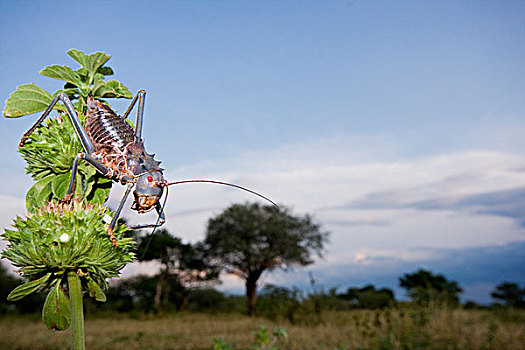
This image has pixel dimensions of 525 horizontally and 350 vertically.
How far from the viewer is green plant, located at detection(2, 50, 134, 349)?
0.94 m

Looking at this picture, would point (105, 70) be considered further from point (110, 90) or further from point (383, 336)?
point (383, 336)

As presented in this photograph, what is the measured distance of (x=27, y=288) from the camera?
100cm

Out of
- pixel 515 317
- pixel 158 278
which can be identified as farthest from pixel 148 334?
pixel 158 278

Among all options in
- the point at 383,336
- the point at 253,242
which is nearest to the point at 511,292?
the point at 383,336

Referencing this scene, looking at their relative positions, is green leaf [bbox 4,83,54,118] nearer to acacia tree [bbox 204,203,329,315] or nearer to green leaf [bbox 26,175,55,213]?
green leaf [bbox 26,175,55,213]

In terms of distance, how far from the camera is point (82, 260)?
95 cm

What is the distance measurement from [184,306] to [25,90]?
889 inches

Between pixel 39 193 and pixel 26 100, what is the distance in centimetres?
27

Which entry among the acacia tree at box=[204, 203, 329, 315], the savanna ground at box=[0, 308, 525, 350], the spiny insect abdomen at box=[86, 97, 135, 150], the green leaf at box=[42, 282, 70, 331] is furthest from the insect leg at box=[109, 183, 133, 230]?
the acacia tree at box=[204, 203, 329, 315]

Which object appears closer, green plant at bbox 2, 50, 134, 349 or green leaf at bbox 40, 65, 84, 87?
green plant at bbox 2, 50, 134, 349

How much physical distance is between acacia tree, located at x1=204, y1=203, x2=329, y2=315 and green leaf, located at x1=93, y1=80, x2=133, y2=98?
2190 cm

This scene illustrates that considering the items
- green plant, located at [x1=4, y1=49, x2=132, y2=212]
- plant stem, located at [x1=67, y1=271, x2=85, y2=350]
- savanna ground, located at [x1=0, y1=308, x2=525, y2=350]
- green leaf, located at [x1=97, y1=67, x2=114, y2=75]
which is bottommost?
savanna ground, located at [x1=0, y1=308, x2=525, y2=350]

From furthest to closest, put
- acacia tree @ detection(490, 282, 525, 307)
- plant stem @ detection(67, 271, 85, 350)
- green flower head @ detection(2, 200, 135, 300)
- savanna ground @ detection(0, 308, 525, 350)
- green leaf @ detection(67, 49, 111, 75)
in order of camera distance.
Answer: acacia tree @ detection(490, 282, 525, 307) < savanna ground @ detection(0, 308, 525, 350) < green leaf @ detection(67, 49, 111, 75) < green flower head @ detection(2, 200, 135, 300) < plant stem @ detection(67, 271, 85, 350)

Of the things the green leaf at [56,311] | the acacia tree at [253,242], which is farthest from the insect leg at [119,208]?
the acacia tree at [253,242]
